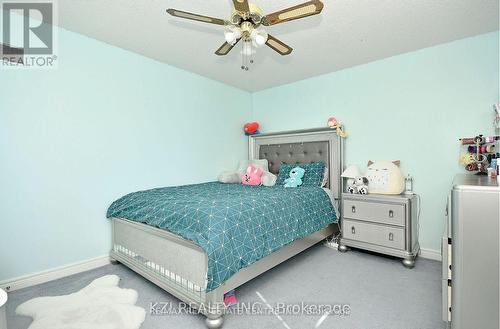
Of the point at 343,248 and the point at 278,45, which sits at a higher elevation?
the point at 278,45

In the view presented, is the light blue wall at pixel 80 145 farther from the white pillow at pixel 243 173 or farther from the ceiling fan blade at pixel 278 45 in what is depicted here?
the ceiling fan blade at pixel 278 45

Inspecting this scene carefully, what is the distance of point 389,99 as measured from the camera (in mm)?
2885

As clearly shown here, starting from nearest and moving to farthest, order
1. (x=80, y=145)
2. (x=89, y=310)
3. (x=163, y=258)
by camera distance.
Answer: (x=89, y=310)
(x=163, y=258)
(x=80, y=145)

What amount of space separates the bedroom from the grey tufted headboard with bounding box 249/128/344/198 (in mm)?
29

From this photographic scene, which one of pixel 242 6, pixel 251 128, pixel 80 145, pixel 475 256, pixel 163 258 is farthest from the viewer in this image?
pixel 251 128

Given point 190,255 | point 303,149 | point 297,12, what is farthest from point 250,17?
point 303,149

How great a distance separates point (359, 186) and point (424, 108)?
109 centimetres

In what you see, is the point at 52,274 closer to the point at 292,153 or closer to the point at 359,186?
the point at 292,153

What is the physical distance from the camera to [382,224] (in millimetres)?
2566

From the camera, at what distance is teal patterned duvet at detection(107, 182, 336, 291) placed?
153cm

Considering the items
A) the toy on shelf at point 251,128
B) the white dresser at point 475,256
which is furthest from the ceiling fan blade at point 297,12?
the toy on shelf at point 251,128

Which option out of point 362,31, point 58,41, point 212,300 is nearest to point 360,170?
point 362,31

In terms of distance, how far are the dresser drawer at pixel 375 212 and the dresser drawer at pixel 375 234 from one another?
6cm

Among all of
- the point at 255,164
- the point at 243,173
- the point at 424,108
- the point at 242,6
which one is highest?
the point at 242,6
